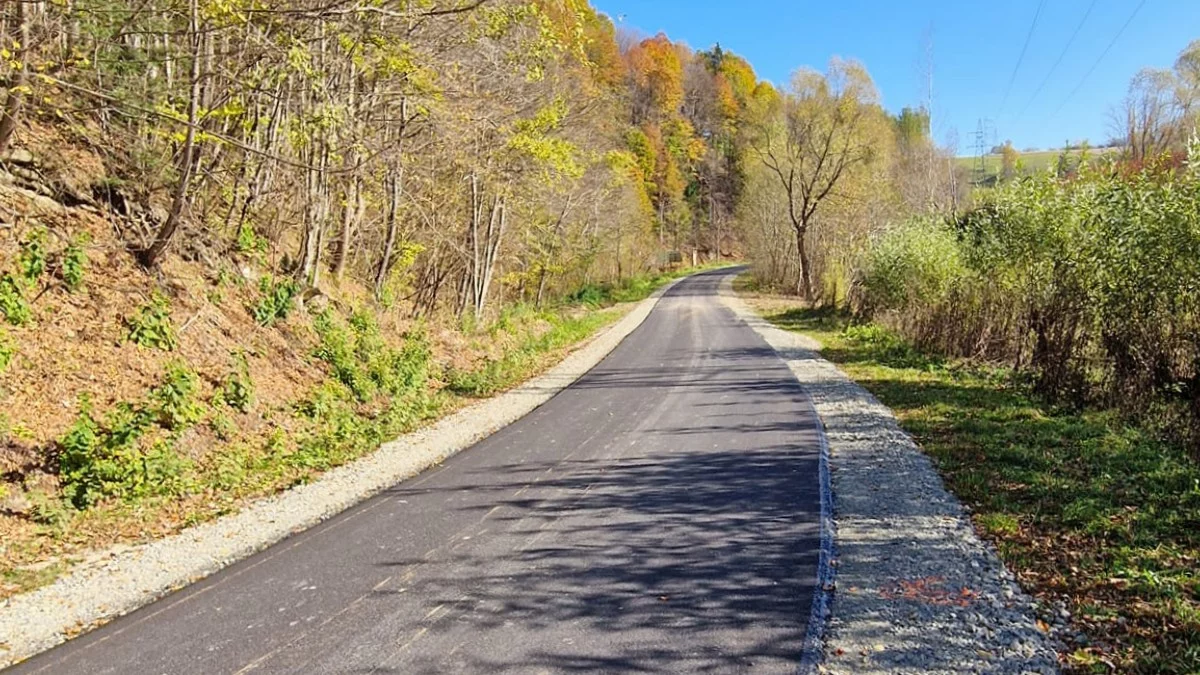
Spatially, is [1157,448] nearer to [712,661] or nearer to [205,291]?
[712,661]

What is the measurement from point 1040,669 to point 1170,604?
51.0 inches

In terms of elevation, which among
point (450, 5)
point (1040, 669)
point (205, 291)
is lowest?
Answer: point (1040, 669)

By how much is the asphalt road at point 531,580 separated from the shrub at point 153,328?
12.9 ft

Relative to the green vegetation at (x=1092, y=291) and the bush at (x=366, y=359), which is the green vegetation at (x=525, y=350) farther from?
the green vegetation at (x=1092, y=291)

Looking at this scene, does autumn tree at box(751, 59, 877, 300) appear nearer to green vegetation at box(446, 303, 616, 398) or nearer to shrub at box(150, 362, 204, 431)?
green vegetation at box(446, 303, 616, 398)

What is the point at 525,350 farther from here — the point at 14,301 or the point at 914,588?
the point at 914,588

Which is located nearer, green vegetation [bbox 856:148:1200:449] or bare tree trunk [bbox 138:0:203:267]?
bare tree trunk [bbox 138:0:203:267]

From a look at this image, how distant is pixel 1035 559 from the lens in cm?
495

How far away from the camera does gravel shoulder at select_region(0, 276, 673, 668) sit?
4289mm

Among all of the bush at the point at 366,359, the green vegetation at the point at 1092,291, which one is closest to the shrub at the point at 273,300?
the bush at the point at 366,359

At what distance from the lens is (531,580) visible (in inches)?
185

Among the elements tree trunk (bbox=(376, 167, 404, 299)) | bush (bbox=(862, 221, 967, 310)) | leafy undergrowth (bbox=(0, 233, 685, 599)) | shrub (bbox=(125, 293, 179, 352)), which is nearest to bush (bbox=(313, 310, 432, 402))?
leafy undergrowth (bbox=(0, 233, 685, 599))

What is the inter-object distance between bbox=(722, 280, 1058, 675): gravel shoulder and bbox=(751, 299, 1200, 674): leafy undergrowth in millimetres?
221

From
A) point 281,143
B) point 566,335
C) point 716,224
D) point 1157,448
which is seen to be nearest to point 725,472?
point 1157,448
